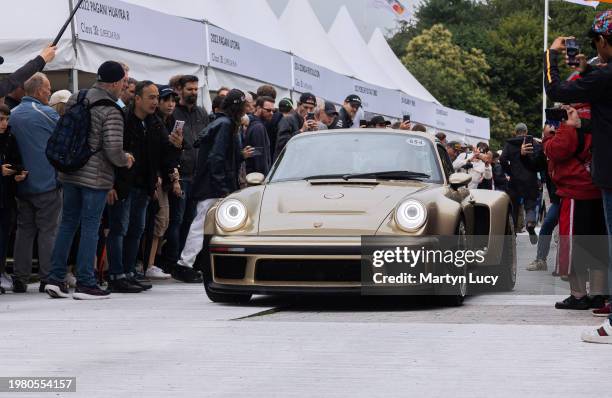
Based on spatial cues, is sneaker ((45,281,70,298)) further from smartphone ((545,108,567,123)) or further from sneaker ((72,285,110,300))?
smartphone ((545,108,567,123))

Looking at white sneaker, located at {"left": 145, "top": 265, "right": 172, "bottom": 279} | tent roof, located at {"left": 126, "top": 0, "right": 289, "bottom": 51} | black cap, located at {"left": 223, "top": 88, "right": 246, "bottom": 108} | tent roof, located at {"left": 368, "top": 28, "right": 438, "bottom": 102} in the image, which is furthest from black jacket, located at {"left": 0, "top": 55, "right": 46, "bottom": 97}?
tent roof, located at {"left": 368, "top": 28, "right": 438, "bottom": 102}

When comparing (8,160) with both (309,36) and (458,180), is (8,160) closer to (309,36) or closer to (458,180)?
(458,180)

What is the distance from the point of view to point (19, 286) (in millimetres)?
10242

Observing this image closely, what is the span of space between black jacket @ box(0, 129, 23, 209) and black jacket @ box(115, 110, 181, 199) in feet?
3.14

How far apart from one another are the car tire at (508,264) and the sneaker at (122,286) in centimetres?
311

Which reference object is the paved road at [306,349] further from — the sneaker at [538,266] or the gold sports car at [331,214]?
the sneaker at [538,266]

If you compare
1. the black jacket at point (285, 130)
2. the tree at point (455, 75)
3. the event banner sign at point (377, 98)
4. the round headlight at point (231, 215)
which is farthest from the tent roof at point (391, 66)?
the tree at point (455, 75)

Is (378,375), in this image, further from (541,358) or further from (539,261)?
(539,261)

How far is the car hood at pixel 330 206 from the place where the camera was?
26.7ft

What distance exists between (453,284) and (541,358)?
8.65 ft

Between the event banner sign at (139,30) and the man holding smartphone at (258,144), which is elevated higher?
the event banner sign at (139,30)

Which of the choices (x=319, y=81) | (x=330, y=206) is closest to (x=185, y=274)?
(x=330, y=206)

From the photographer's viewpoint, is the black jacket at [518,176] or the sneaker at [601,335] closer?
the sneaker at [601,335]

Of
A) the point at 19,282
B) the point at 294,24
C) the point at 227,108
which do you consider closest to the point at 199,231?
the point at 227,108
